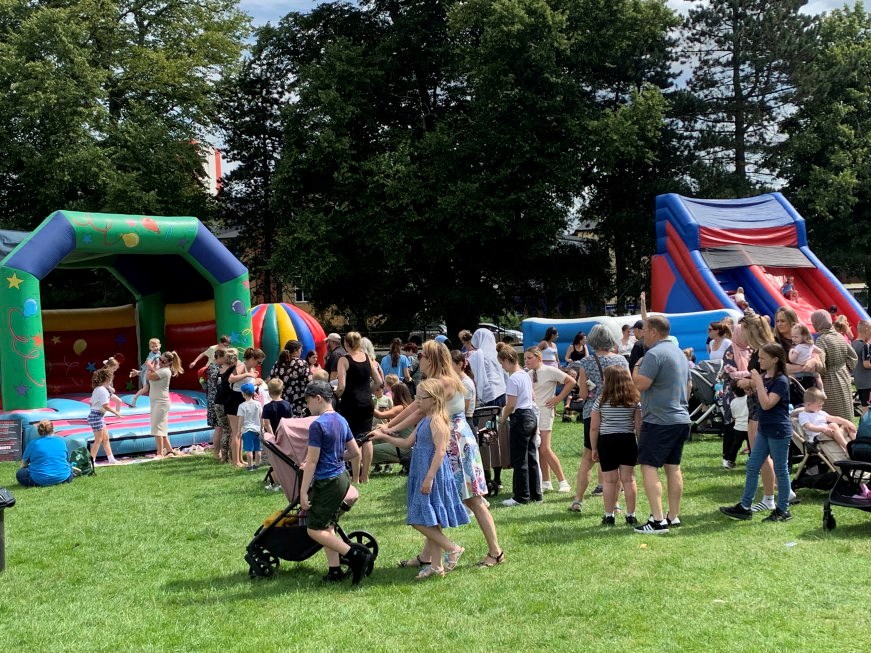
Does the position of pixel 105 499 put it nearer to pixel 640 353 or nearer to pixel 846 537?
pixel 640 353

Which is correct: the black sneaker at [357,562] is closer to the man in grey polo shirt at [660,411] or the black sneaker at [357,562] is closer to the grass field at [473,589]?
the grass field at [473,589]

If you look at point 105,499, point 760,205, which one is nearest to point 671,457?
point 105,499

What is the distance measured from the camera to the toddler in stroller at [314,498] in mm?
5852

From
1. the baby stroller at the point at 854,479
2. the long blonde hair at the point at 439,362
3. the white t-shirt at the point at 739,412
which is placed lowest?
the baby stroller at the point at 854,479

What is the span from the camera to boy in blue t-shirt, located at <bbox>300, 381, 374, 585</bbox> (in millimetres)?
5797

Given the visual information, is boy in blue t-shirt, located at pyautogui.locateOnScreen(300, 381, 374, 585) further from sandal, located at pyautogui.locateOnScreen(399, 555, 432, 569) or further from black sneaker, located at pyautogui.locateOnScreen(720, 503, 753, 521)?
black sneaker, located at pyautogui.locateOnScreen(720, 503, 753, 521)

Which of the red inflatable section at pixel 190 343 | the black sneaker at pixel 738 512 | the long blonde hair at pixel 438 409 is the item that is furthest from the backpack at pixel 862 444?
the red inflatable section at pixel 190 343

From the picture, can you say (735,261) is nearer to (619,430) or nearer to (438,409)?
(619,430)

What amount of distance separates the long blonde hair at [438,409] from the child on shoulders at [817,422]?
343 cm

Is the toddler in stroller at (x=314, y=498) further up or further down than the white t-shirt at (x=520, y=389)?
further down

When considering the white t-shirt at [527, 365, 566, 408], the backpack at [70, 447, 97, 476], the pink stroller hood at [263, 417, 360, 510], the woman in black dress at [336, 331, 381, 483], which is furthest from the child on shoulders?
the backpack at [70, 447, 97, 476]

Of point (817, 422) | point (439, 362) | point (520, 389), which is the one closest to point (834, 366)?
point (817, 422)

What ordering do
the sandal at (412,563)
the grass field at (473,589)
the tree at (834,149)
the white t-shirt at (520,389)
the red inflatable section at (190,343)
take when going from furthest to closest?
1. the tree at (834,149)
2. the red inflatable section at (190,343)
3. the white t-shirt at (520,389)
4. the sandal at (412,563)
5. the grass field at (473,589)

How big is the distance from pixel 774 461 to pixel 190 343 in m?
13.1
